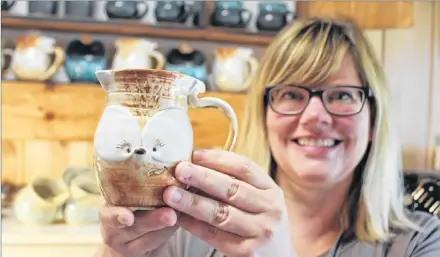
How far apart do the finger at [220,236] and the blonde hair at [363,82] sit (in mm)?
420

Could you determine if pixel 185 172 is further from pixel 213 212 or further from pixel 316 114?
pixel 316 114

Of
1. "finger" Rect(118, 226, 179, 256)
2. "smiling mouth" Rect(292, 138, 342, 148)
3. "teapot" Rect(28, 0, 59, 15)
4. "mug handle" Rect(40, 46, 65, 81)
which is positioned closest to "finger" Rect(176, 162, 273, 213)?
"finger" Rect(118, 226, 179, 256)

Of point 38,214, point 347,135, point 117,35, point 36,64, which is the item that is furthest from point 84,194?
point 347,135

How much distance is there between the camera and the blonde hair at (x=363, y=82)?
1.08 meters

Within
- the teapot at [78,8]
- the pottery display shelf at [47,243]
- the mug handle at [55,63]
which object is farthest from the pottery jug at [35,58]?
the pottery display shelf at [47,243]

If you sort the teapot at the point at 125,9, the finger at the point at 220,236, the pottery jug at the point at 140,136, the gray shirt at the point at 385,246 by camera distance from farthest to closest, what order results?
the teapot at the point at 125,9
the gray shirt at the point at 385,246
the finger at the point at 220,236
the pottery jug at the point at 140,136

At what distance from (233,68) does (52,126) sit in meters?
0.62

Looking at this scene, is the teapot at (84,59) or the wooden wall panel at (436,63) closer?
the teapot at (84,59)

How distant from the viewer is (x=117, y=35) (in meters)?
1.96

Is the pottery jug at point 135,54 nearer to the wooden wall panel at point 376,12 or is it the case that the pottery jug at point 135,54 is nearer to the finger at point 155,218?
the wooden wall panel at point 376,12

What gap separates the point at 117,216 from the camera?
26.0 inches

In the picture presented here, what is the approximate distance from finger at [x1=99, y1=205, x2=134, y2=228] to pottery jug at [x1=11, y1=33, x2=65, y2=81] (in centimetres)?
116

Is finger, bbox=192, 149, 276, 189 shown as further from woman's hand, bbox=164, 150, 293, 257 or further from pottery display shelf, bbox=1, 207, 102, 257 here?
pottery display shelf, bbox=1, 207, 102, 257

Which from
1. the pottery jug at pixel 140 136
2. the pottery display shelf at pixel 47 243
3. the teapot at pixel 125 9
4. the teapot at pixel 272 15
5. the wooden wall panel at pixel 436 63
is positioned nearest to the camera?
the pottery jug at pixel 140 136
